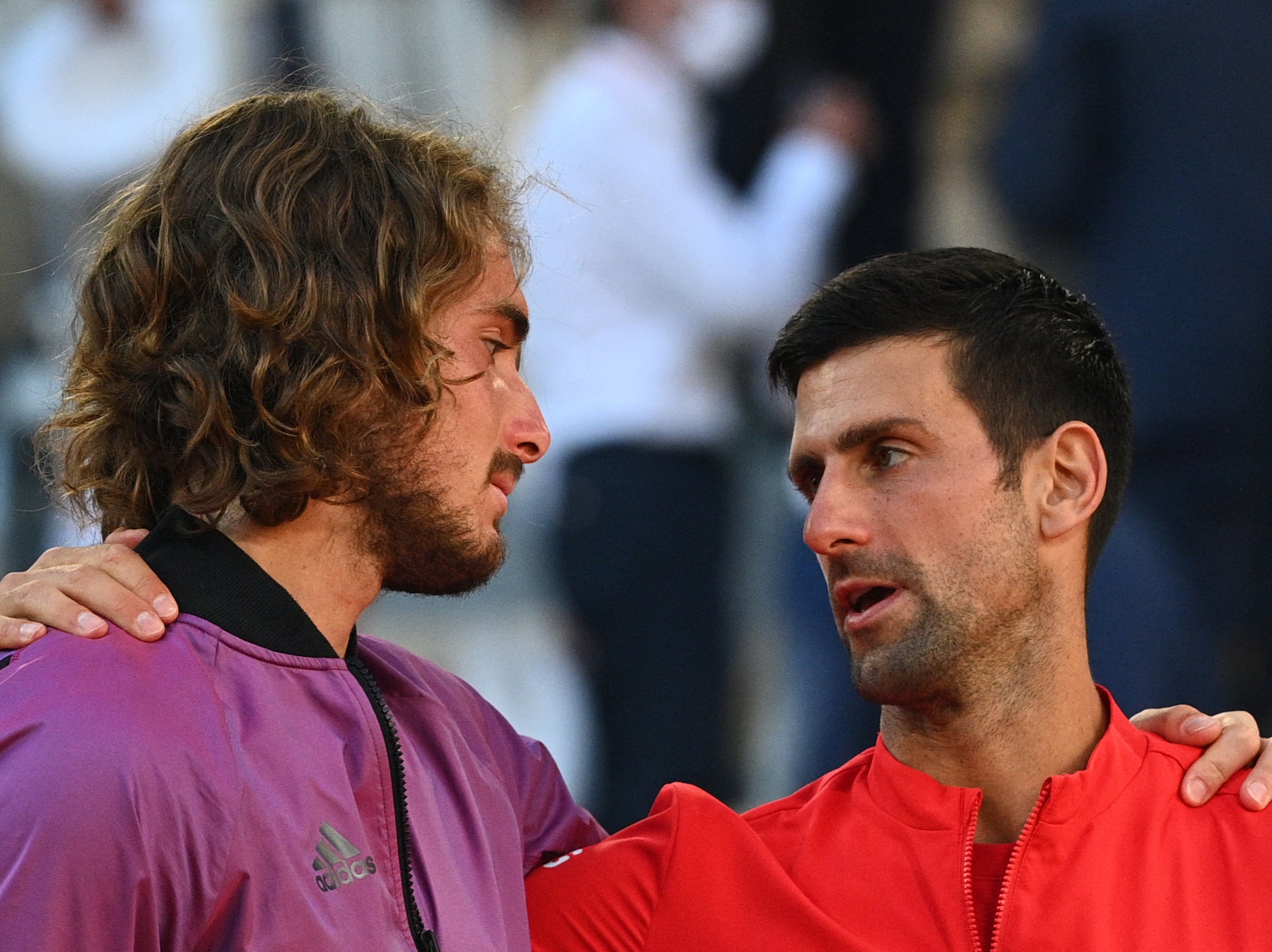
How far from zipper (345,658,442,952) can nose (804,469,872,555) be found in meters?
0.68

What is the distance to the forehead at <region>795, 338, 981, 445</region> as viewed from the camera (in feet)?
7.77

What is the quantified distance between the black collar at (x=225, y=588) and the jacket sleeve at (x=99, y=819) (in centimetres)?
18

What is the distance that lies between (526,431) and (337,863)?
68 centimetres

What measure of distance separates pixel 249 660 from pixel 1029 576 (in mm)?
1145

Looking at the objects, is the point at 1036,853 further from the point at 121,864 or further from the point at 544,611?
the point at 544,611

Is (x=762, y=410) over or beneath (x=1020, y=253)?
beneath

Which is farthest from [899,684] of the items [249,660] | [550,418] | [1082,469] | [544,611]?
[544,611]

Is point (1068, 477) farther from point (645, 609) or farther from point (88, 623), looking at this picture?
point (645, 609)

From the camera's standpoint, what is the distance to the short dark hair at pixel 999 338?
2.40 meters

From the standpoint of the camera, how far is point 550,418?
5.28 metres

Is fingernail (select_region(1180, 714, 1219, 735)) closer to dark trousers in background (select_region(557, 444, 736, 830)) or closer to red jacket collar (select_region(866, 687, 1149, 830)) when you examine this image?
red jacket collar (select_region(866, 687, 1149, 830))

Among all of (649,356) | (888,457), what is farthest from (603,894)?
(649,356)

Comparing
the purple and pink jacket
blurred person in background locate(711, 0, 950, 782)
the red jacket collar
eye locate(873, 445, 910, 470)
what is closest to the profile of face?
the purple and pink jacket

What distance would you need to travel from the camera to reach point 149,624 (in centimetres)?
181
